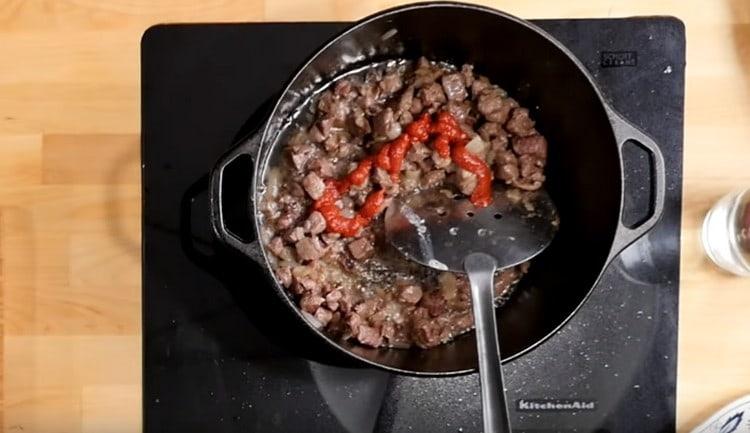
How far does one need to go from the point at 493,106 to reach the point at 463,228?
16 centimetres

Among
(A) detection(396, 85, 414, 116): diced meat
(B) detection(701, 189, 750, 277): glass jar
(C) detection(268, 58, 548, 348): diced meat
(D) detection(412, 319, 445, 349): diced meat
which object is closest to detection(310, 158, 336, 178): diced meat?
(C) detection(268, 58, 548, 348): diced meat

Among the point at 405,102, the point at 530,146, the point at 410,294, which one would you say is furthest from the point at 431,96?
the point at 410,294

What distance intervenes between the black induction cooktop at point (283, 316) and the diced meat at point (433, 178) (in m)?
0.22

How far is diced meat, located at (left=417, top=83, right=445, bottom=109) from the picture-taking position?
106cm

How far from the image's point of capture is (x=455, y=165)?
105cm

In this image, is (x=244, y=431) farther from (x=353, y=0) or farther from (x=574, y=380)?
(x=353, y=0)

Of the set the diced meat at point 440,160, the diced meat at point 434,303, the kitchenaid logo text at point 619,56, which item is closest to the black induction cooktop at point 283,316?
the kitchenaid logo text at point 619,56

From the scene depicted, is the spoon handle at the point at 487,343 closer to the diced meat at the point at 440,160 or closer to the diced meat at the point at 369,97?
the diced meat at the point at 440,160

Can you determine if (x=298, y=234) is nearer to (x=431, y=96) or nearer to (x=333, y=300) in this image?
(x=333, y=300)

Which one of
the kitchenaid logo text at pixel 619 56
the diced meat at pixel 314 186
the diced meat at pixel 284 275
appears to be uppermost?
the kitchenaid logo text at pixel 619 56

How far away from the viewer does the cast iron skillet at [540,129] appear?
962 mm

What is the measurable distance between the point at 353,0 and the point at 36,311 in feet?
1.85

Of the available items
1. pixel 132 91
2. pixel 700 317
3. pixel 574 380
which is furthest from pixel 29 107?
pixel 700 317

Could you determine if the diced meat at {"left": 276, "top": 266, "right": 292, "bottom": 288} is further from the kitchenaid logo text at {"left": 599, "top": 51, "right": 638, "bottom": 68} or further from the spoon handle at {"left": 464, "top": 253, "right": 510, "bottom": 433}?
the kitchenaid logo text at {"left": 599, "top": 51, "right": 638, "bottom": 68}
